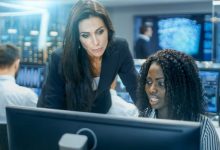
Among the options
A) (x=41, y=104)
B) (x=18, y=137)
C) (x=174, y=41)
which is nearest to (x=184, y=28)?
(x=174, y=41)

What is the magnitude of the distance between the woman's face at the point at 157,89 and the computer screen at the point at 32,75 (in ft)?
4.73

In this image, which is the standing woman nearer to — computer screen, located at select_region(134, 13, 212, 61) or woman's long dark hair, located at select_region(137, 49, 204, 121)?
woman's long dark hair, located at select_region(137, 49, 204, 121)

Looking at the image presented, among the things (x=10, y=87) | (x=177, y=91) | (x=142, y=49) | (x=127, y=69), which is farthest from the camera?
(x=142, y=49)

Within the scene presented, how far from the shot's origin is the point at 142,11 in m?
6.79

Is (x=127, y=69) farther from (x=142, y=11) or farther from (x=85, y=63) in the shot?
(x=142, y=11)

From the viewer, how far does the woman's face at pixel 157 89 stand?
1166 mm

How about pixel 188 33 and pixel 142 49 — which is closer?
pixel 188 33

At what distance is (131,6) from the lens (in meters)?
6.85

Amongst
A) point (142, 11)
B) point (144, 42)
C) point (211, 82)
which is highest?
point (142, 11)

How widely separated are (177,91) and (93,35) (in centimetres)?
37

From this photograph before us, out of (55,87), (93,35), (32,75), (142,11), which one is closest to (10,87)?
(32,75)

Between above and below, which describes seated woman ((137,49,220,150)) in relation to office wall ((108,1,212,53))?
below

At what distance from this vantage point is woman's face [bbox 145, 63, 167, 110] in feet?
3.83

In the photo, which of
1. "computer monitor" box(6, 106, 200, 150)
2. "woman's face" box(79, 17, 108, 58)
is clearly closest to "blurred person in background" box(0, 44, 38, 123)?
"woman's face" box(79, 17, 108, 58)
